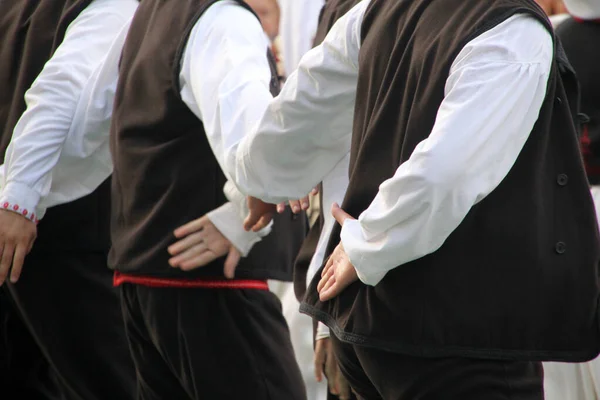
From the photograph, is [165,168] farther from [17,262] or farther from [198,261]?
[17,262]

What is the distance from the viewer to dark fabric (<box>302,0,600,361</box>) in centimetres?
181

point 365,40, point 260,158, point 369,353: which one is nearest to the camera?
point 369,353

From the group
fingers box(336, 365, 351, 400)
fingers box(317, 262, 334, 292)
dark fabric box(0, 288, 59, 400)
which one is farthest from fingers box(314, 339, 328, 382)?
dark fabric box(0, 288, 59, 400)

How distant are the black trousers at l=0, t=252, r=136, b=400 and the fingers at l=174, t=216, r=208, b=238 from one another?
863mm

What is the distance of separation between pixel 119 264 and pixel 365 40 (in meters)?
1.08

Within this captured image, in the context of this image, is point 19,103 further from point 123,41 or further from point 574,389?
point 574,389

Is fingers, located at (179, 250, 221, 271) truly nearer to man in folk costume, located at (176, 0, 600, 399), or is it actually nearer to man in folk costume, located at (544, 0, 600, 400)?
man in folk costume, located at (176, 0, 600, 399)

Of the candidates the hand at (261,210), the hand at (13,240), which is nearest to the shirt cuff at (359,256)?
the hand at (261,210)

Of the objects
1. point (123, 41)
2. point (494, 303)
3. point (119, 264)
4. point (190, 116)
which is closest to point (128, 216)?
point (119, 264)

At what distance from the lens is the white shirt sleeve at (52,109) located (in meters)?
3.00

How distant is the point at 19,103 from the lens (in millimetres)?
3449

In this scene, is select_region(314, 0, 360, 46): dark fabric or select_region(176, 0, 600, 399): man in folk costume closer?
select_region(176, 0, 600, 399): man in folk costume

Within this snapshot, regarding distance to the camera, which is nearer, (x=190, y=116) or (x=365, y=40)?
(x=365, y=40)

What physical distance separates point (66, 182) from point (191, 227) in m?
0.76
